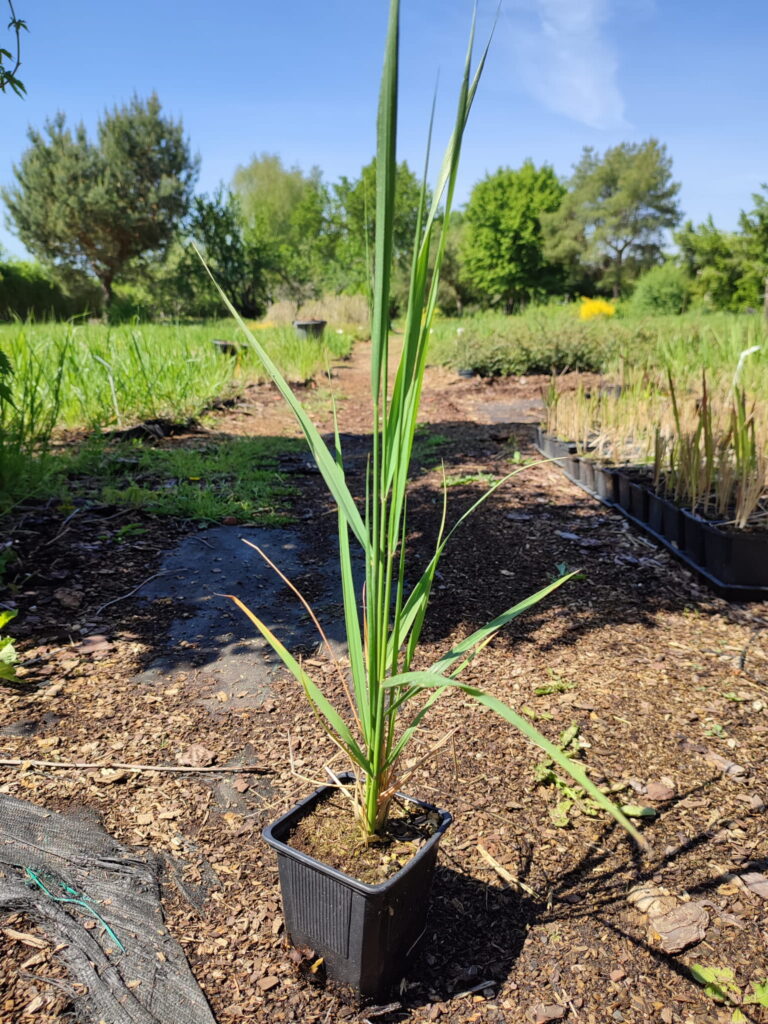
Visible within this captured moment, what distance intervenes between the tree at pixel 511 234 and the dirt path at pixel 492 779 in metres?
34.7

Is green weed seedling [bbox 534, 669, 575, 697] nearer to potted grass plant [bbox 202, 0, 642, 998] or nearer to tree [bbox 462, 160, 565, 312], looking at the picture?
potted grass plant [bbox 202, 0, 642, 998]

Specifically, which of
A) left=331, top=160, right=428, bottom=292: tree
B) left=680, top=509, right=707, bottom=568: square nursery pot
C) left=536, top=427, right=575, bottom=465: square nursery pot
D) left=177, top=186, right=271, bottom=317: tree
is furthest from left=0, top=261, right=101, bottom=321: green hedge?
left=680, top=509, right=707, bottom=568: square nursery pot

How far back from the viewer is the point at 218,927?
1.30m

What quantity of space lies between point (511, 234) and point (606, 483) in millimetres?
34042

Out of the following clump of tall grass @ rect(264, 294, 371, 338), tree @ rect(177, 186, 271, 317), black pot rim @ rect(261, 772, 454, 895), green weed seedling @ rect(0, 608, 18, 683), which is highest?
tree @ rect(177, 186, 271, 317)

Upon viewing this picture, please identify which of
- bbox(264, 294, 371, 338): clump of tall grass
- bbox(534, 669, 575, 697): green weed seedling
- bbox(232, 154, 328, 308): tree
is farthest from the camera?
bbox(232, 154, 328, 308): tree

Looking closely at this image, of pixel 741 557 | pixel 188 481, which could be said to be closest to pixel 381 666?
pixel 741 557

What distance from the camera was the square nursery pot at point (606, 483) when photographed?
4.16 meters

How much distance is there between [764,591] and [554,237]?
36898 millimetres

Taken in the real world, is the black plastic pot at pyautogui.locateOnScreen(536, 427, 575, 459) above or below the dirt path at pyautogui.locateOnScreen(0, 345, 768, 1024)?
above

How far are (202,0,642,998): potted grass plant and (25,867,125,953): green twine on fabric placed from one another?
0.36 metres

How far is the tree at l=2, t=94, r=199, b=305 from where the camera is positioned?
1040 inches

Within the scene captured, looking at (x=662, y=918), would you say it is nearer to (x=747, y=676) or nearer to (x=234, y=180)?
(x=747, y=676)

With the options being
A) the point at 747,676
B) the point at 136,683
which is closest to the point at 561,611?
the point at 747,676
